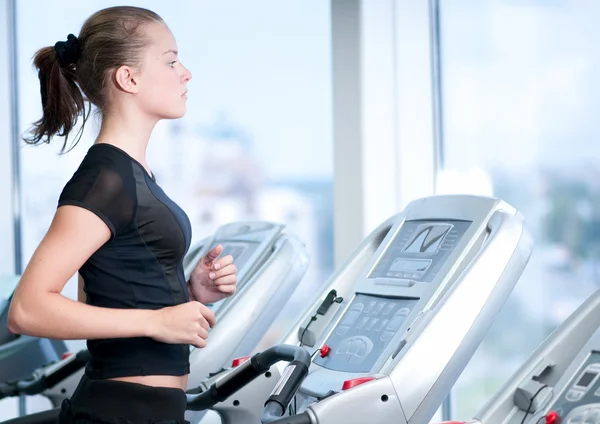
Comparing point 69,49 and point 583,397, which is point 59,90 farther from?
point 583,397

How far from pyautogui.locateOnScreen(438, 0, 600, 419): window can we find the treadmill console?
1276 mm

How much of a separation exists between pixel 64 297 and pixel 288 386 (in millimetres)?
465

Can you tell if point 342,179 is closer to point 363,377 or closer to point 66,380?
point 66,380

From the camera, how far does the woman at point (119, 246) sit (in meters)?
1.26

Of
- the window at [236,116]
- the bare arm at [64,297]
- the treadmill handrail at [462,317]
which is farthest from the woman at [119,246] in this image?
the window at [236,116]

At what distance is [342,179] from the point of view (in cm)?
310

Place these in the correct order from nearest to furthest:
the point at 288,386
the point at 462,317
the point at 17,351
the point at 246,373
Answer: the point at 288,386 < the point at 462,317 < the point at 246,373 < the point at 17,351

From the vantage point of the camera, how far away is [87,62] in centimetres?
144

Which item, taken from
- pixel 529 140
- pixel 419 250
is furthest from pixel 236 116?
pixel 419 250

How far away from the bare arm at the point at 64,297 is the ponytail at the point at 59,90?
268 mm

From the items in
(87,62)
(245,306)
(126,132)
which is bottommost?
(245,306)

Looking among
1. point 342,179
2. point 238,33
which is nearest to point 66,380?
point 342,179

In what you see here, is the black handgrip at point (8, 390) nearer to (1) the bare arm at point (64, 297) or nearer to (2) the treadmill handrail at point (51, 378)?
(2) the treadmill handrail at point (51, 378)

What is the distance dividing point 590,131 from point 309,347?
124cm
